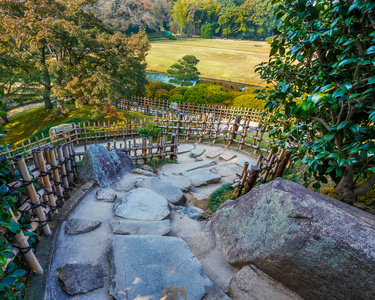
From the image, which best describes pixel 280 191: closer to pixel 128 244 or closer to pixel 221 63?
pixel 128 244

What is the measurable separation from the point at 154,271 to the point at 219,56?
1608 inches

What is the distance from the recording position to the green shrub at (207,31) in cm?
4953

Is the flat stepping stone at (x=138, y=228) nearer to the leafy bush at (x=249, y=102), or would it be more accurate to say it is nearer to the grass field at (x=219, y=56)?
the leafy bush at (x=249, y=102)

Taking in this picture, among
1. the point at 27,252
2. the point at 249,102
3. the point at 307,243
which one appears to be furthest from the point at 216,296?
the point at 249,102

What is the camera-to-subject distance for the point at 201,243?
3.08m

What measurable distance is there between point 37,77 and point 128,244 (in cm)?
1558

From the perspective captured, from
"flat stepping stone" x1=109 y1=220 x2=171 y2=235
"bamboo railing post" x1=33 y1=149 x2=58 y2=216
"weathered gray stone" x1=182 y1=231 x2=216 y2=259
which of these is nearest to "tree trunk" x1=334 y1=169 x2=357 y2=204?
"weathered gray stone" x1=182 y1=231 x2=216 y2=259

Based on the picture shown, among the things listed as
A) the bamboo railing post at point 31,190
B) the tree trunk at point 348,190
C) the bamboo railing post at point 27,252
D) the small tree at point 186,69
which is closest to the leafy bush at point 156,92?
the small tree at point 186,69

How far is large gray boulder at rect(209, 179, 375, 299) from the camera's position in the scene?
1826 mm

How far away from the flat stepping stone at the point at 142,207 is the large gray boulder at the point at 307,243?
148 cm

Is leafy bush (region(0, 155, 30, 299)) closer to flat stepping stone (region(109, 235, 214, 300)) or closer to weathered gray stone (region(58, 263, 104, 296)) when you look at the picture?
weathered gray stone (region(58, 263, 104, 296))

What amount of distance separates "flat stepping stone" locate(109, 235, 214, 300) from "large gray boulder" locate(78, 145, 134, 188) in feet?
7.36

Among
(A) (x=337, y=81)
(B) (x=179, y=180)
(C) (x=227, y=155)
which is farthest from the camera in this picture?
(C) (x=227, y=155)

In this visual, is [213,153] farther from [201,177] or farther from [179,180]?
[179,180]
